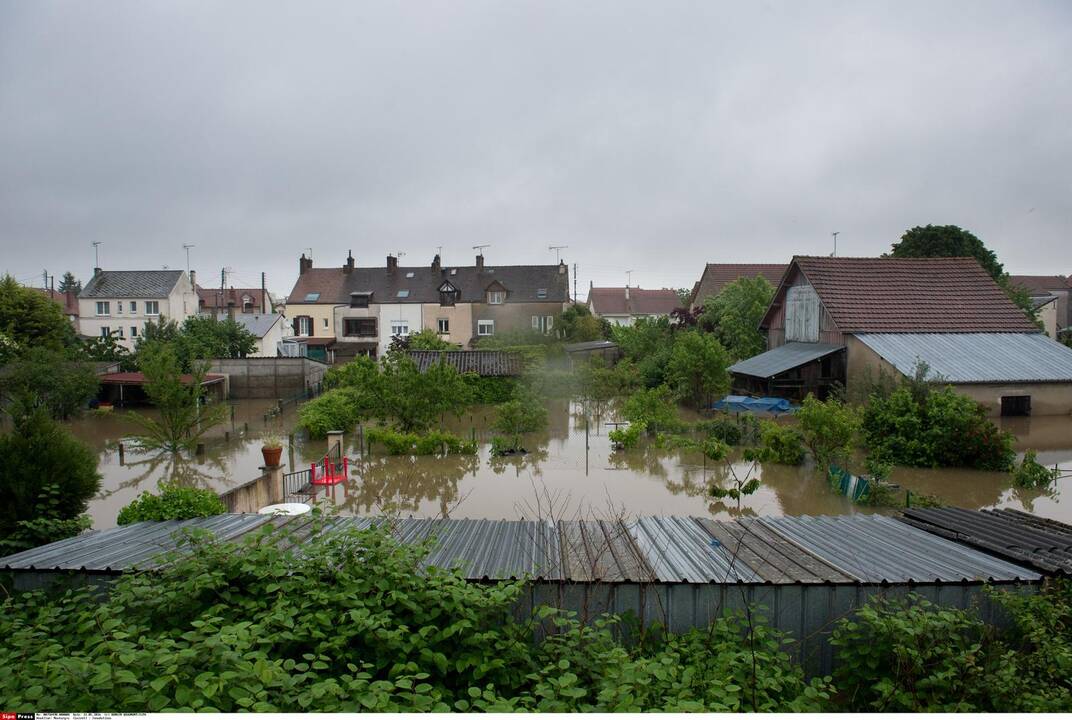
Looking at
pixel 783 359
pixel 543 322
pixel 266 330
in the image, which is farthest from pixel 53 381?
pixel 543 322

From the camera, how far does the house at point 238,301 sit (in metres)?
64.6

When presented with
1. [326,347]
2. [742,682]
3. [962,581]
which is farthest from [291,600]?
[326,347]

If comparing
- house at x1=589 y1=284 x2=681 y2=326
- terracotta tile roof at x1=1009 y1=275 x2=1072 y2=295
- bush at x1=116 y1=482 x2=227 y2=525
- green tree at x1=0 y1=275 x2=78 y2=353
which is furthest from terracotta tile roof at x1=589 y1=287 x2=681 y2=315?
bush at x1=116 y1=482 x2=227 y2=525

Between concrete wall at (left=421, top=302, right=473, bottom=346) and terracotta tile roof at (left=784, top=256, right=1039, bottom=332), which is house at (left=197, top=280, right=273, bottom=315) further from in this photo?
terracotta tile roof at (left=784, top=256, right=1039, bottom=332)

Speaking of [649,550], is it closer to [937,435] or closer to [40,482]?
[40,482]

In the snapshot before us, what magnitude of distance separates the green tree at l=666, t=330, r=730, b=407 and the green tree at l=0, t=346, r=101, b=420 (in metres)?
23.7

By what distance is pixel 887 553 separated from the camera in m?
7.21

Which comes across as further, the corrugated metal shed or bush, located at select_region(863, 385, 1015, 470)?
bush, located at select_region(863, 385, 1015, 470)

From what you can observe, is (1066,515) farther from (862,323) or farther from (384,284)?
(384,284)

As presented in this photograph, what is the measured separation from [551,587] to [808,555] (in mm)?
2931

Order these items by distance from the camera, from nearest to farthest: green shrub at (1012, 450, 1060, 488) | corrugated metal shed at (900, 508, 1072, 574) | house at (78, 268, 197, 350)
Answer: corrugated metal shed at (900, 508, 1072, 574) → green shrub at (1012, 450, 1060, 488) → house at (78, 268, 197, 350)

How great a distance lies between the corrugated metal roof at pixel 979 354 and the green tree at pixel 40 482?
23577 millimetres

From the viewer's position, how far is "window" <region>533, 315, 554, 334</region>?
50.2m

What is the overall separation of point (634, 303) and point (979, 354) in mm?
56286
